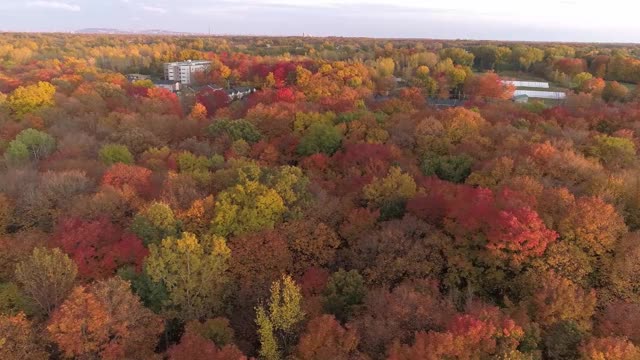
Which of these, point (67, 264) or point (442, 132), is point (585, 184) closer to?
point (442, 132)

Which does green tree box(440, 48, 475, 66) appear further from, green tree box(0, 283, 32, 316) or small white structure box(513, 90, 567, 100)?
green tree box(0, 283, 32, 316)

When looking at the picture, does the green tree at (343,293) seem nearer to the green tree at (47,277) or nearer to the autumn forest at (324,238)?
the autumn forest at (324,238)

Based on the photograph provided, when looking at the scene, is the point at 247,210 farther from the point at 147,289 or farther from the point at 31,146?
the point at 31,146

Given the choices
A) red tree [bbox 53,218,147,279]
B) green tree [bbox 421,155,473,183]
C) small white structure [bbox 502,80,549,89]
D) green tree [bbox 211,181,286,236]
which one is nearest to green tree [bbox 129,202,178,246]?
red tree [bbox 53,218,147,279]

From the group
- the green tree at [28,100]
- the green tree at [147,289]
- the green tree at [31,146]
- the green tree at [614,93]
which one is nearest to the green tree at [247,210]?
the green tree at [147,289]

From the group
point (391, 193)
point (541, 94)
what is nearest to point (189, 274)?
point (391, 193)

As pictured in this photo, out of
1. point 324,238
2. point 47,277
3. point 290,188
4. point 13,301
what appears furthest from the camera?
point 290,188
